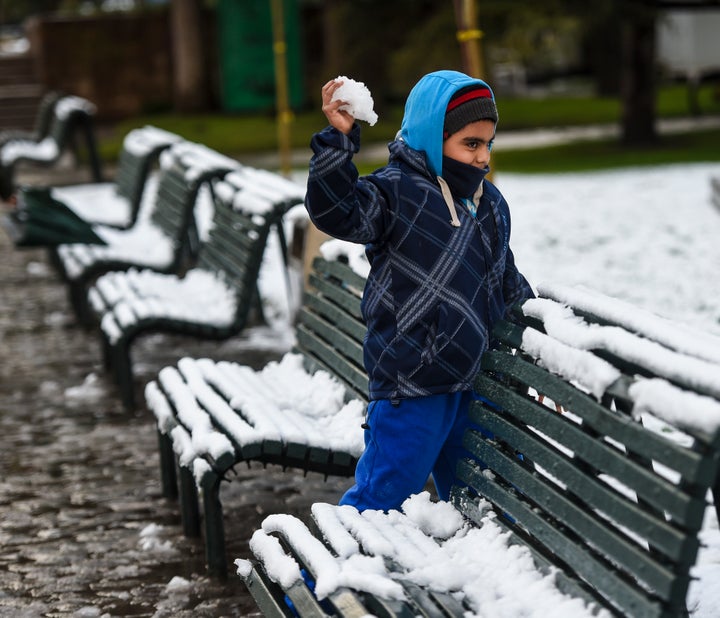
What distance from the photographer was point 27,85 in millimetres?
28156

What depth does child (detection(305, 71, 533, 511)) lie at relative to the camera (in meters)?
3.57

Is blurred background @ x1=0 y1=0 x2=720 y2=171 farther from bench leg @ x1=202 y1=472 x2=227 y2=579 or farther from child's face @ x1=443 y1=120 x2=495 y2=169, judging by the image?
→ child's face @ x1=443 y1=120 x2=495 y2=169

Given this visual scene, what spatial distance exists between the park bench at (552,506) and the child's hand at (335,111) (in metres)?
0.64

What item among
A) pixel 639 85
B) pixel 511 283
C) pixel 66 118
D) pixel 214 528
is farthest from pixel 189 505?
pixel 639 85

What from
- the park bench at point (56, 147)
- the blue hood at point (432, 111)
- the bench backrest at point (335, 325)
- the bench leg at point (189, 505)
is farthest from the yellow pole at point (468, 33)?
the park bench at point (56, 147)

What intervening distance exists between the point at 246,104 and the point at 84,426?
19890mm

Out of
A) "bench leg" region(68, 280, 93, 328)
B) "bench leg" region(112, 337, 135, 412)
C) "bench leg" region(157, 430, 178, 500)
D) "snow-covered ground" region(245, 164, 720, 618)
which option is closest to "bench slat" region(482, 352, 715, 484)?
"snow-covered ground" region(245, 164, 720, 618)

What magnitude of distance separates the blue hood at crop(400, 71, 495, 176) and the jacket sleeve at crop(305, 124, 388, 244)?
0.20 meters

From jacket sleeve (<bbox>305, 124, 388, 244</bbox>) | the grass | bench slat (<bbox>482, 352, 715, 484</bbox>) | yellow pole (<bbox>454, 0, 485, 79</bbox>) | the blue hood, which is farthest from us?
the grass

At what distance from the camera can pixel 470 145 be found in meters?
3.61

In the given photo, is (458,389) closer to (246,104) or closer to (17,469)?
(17,469)

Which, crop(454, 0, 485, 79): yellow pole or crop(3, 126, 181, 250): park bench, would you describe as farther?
crop(454, 0, 485, 79): yellow pole

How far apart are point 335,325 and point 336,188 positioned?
161 cm

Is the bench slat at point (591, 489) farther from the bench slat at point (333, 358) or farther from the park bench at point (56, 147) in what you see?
the park bench at point (56, 147)
